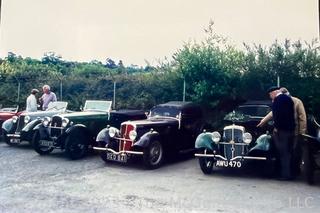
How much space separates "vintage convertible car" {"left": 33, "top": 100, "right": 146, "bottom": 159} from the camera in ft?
24.0

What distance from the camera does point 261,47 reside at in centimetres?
893

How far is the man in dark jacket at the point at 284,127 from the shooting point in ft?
18.5

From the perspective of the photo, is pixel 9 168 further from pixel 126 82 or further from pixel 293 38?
pixel 293 38

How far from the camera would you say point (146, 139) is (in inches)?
253

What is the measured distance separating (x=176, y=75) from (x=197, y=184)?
4.83m

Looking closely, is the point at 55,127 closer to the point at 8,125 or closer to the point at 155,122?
the point at 8,125

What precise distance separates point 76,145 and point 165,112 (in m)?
1.96

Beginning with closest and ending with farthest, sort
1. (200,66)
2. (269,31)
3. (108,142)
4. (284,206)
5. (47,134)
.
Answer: (284,206), (108,142), (47,134), (269,31), (200,66)

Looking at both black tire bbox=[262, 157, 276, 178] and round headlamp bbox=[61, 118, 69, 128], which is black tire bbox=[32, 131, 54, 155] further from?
black tire bbox=[262, 157, 276, 178]

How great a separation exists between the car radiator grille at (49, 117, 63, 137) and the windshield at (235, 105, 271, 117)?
3.71 metres

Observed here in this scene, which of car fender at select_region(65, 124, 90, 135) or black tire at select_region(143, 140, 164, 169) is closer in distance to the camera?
black tire at select_region(143, 140, 164, 169)

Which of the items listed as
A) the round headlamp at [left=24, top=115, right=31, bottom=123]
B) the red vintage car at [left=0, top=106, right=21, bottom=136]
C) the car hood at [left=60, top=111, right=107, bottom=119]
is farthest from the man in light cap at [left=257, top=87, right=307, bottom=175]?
the red vintage car at [left=0, top=106, right=21, bottom=136]

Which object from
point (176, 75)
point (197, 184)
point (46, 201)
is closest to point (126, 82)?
point (176, 75)

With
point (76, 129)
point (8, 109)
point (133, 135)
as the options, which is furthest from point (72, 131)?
point (8, 109)
